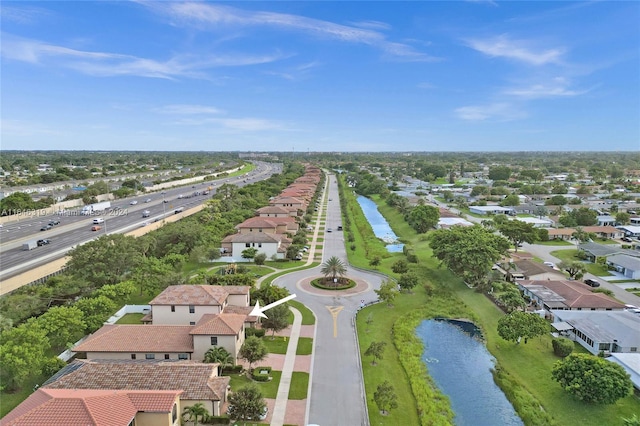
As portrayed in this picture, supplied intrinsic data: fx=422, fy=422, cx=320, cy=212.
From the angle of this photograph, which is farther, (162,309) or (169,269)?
(169,269)

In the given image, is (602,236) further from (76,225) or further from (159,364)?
(76,225)

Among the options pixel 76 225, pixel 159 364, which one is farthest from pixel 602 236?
pixel 76 225

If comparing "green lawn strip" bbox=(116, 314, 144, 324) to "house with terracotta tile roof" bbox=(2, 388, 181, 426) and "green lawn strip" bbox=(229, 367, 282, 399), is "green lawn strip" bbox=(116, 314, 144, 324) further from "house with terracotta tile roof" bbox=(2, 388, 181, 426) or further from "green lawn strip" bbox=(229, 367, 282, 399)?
"house with terracotta tile roof" bbox=(2, 388, 181, 426)

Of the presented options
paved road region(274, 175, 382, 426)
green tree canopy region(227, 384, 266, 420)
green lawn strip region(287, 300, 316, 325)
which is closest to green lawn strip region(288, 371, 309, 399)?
paved road region(274, 175, 382, 426)

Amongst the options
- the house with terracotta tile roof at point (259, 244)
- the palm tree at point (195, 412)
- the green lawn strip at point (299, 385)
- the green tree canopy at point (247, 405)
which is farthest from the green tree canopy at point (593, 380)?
the house with terracotta tile roof at point (259, 244)

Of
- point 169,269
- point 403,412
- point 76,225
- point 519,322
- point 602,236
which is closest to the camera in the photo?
point 403,412

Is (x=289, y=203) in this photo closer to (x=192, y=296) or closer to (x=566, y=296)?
(x=192, y=296)

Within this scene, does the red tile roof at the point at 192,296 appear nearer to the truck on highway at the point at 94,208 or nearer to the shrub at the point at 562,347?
the shrub at the point at 562,347
